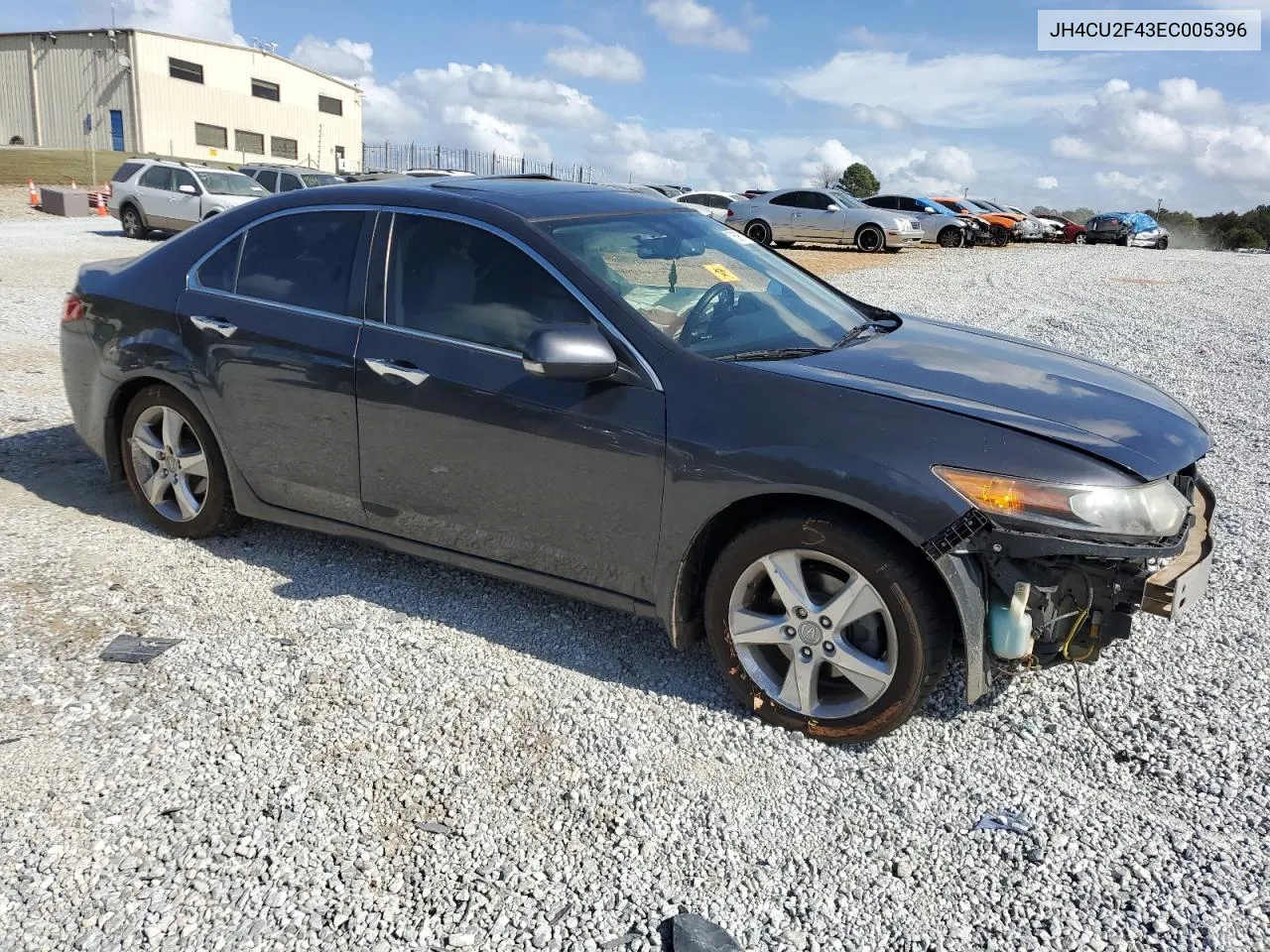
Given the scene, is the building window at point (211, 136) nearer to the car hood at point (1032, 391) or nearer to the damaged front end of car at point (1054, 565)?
the car hood at point (1032, 391)

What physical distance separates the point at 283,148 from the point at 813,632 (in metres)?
74.1

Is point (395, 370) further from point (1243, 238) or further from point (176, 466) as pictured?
point (1243, 238)

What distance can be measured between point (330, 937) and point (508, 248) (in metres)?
2.37

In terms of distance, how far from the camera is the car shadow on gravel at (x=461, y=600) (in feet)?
11.9

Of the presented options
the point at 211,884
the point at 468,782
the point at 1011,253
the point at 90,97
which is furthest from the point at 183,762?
the point at 90,97

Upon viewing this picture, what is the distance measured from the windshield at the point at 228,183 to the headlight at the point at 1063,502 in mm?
21278

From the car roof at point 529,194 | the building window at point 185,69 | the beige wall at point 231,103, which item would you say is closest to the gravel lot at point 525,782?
the car roof at point 529,194

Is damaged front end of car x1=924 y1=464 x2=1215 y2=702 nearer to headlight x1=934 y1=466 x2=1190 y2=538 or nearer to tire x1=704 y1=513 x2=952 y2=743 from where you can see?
headlight x1=934 y1=466 x2=1190 y2=538

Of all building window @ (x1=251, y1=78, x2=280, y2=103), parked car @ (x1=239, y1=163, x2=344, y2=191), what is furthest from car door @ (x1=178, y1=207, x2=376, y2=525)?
building window @ (x1=251, y1=78, x2=280, y2=103)

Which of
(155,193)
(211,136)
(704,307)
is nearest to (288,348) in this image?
(704,307)

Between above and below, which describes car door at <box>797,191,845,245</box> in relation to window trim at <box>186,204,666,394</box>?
above

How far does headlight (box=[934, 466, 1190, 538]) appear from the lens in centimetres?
276

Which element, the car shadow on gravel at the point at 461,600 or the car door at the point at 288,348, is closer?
the car shadow on gravel at the point at 461,600

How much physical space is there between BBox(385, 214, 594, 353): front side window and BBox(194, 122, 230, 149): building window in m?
66.9
